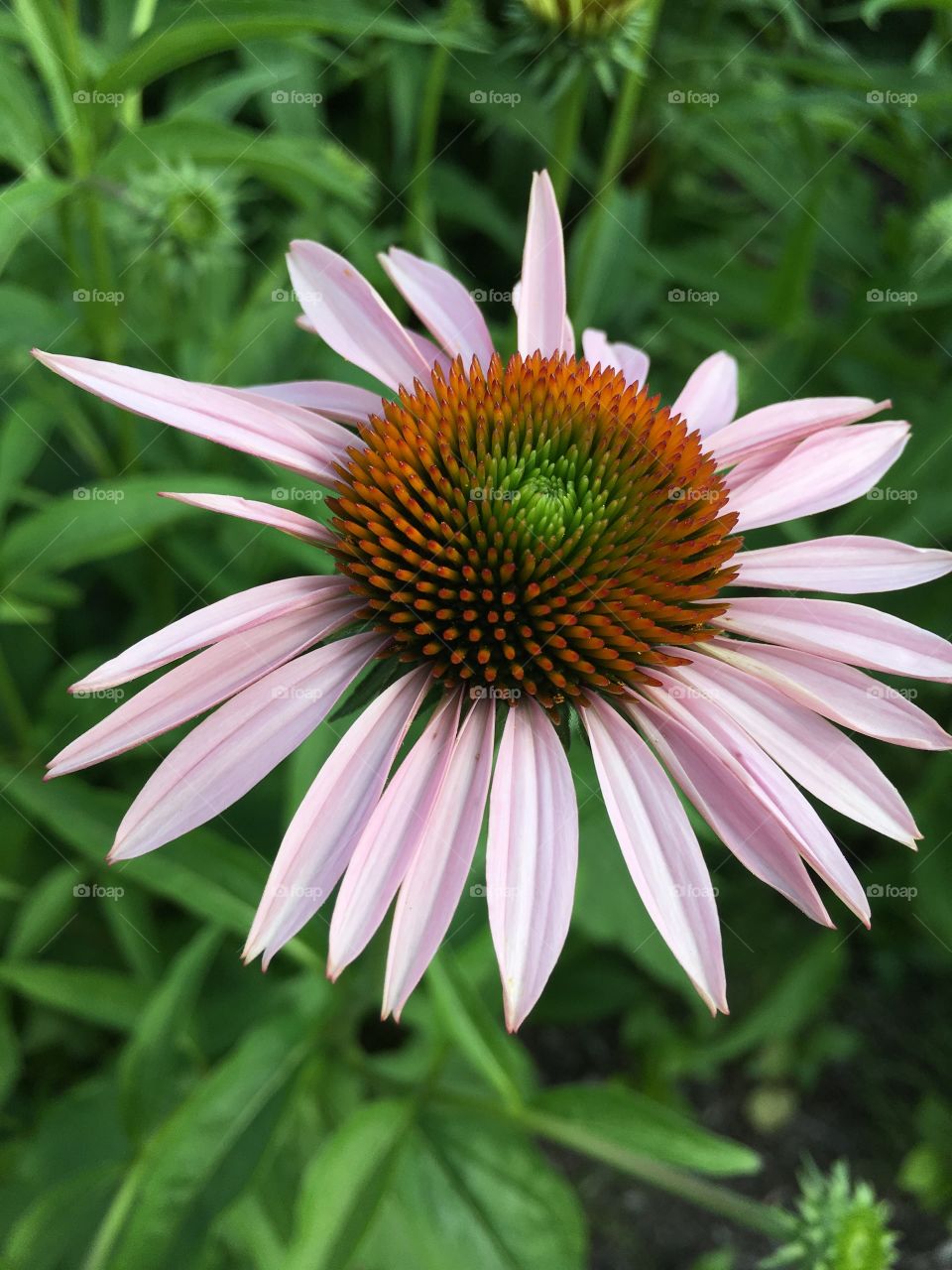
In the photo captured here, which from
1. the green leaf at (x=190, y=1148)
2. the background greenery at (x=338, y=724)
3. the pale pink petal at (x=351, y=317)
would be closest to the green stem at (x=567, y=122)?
the background greenery at (x=338, y=724)

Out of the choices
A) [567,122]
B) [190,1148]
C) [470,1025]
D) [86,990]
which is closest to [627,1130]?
[470,1025]

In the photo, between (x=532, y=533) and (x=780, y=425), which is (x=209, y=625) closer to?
(x=532, y=533)

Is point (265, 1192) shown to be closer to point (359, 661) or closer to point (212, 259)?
point (359, 661)

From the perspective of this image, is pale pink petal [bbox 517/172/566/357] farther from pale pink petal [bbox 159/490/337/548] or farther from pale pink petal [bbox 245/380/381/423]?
pale pink petal [bbox 159/490/337/548]

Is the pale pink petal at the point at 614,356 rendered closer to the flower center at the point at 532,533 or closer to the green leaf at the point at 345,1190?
the flower center at the point at 532,533

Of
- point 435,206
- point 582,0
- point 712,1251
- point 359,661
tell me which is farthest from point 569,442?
point 712,1251

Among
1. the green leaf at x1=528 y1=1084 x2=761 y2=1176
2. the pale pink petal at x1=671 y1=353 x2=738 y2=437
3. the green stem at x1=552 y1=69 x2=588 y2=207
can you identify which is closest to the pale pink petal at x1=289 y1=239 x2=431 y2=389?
the pale pink petal at x1=671 y1=353 x2=738 y2=437
